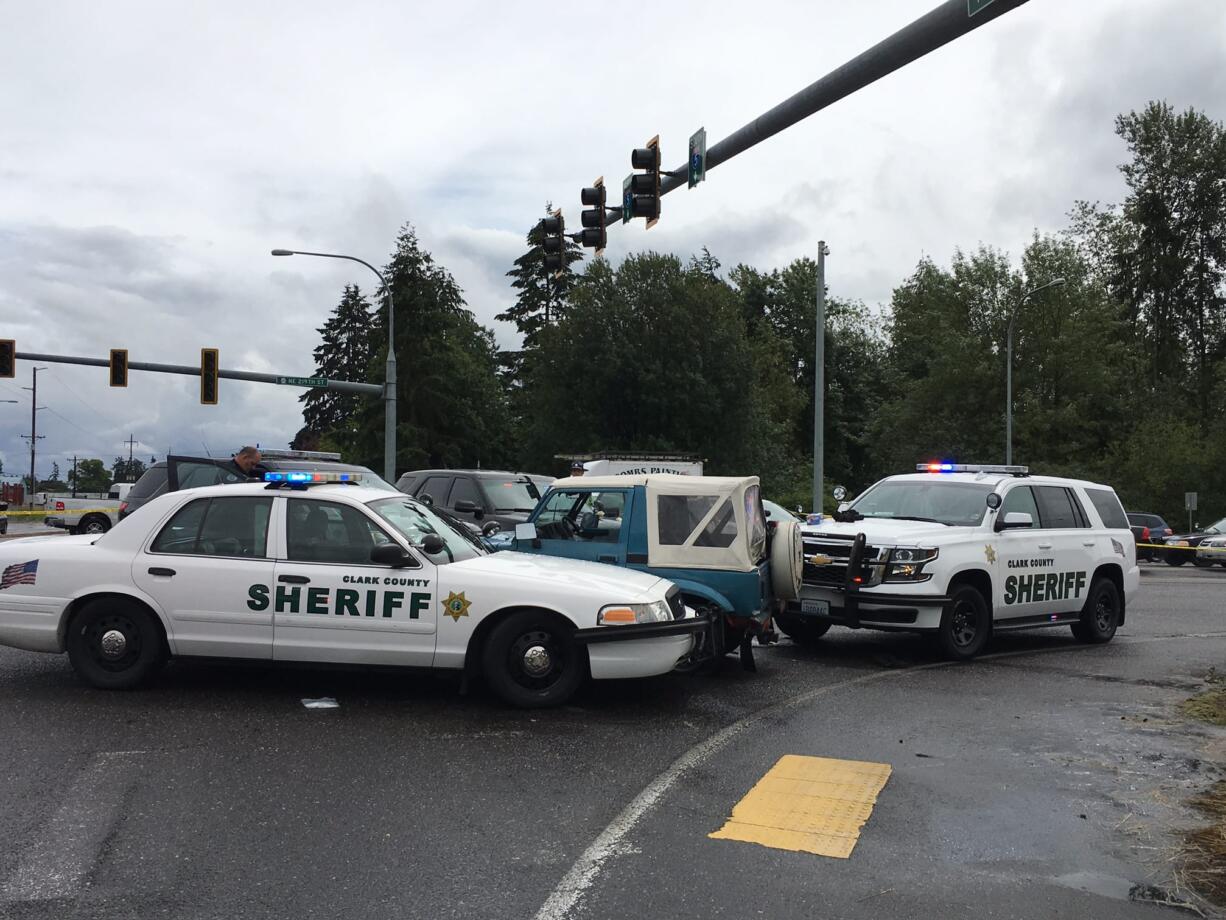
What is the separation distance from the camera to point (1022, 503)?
11648mm

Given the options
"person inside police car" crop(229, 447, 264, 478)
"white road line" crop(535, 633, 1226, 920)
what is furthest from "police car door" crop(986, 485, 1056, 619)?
"person inside police car" crop(229, 447, 264, 478)

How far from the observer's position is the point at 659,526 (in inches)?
353

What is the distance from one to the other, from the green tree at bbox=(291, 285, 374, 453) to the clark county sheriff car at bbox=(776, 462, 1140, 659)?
66847mm

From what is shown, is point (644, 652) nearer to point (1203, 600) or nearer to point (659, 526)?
point (659, 526)

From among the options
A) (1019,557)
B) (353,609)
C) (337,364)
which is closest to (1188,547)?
(1019,557)

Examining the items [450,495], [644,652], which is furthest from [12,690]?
[450,495]

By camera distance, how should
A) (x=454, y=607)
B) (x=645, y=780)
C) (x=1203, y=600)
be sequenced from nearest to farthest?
1. (x=645, y=780)
2. (x=454, y=607)
3. (x=1203, y=600)

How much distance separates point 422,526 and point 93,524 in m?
22.5

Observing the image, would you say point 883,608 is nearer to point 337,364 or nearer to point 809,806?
point 809,806

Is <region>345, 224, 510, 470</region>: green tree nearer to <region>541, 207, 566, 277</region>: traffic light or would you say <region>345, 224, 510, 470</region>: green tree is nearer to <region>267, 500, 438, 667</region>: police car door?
<region>541, 207, 566, 277</region>: traffic light

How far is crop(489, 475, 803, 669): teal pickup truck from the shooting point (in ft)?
28.8

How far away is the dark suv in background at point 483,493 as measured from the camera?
1723 cm

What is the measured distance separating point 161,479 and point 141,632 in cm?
679

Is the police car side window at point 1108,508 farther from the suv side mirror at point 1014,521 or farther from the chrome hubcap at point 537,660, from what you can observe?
the chrome hubcap at point 537,660
